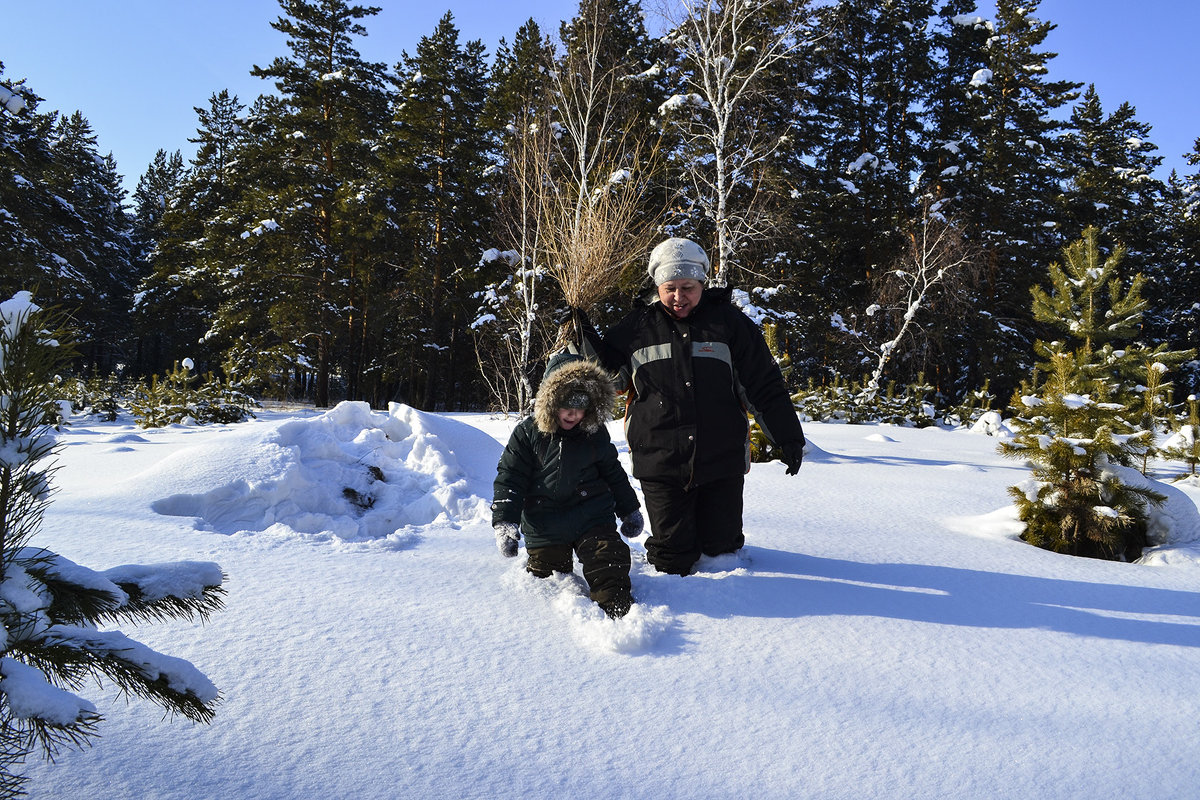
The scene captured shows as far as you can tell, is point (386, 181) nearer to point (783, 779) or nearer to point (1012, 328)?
point (1012, 328)

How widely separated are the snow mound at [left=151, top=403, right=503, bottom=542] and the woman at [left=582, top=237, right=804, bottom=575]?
138 cm

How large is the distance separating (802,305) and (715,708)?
18597 mm

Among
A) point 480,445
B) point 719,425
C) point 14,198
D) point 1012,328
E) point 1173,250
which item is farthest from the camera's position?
point 1173,250

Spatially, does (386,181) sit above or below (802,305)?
above

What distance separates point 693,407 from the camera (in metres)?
2.98

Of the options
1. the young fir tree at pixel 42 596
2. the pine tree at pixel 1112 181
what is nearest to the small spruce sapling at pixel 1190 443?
the young fir tree at pixel 42 596

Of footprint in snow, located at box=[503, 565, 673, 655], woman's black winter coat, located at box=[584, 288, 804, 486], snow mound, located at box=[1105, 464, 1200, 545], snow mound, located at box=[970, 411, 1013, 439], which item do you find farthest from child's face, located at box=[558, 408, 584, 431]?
snow mound, located at box=[970, 411, 1013, 439]

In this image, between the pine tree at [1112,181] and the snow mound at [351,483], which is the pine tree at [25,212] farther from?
the pine tree at [1112,181]

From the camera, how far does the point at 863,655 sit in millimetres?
2166

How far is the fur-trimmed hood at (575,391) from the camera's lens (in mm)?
2760

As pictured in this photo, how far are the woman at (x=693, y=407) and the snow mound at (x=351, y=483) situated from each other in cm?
138

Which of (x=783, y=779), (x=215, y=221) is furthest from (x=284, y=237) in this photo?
(x=783, y=779)

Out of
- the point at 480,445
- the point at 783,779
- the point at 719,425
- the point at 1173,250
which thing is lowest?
the point at 783,779

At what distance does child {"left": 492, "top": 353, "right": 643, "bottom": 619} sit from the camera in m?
2.73
